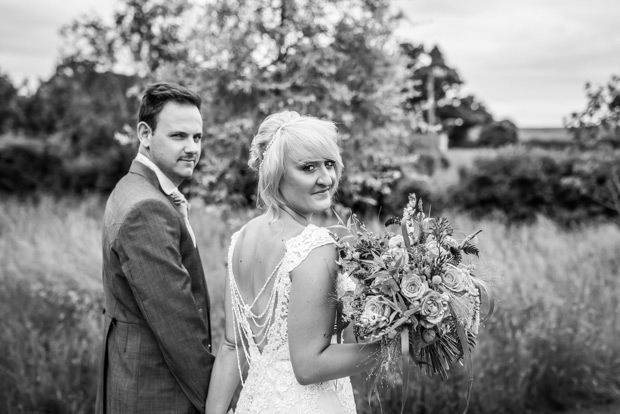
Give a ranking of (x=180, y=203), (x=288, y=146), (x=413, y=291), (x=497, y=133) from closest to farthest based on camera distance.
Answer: (x=413, y=291) < (x=288, y=146) < (x=180, y=203) < (x=497, y=133)

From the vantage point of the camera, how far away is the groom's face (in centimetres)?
269

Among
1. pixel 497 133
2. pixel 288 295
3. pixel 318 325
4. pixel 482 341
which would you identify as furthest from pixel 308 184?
pixel 497 133

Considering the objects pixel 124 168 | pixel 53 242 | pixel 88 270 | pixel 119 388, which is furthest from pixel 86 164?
pixel 119 388

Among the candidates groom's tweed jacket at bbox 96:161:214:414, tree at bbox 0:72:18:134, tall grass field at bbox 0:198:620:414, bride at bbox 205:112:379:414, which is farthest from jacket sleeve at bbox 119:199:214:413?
tree at bbox 0:72:18:134

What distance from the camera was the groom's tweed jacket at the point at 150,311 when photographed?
241 cm

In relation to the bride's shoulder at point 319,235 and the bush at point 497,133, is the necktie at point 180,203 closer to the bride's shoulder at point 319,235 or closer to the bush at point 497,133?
the bride's shoulder at point 319,235

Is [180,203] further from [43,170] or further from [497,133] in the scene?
[497,133]

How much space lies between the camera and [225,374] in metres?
2.55

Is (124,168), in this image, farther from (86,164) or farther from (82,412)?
(82,412)

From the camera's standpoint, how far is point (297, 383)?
243cm

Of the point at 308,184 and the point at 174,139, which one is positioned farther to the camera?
the point at 174,139

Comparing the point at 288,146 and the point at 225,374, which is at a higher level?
the point at 288,146

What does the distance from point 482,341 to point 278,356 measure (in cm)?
324

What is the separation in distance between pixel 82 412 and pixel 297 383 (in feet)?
10.6
